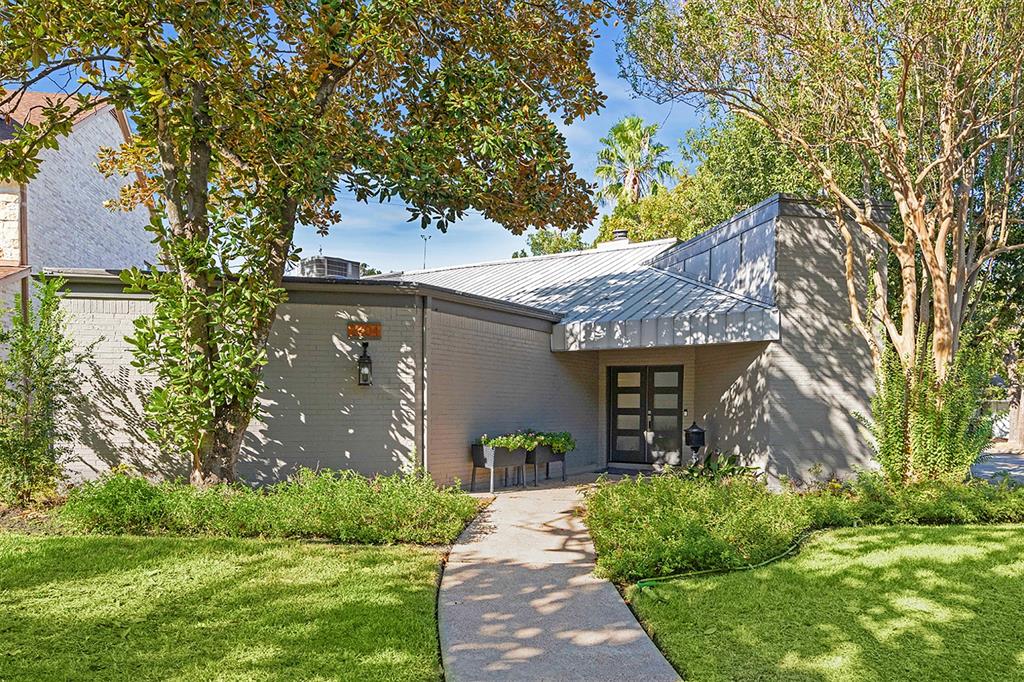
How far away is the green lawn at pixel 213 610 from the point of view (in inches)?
155

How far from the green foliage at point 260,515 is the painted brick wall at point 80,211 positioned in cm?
715

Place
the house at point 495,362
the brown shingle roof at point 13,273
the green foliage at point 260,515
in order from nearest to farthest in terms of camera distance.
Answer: the green foliage at point 260,515
the house at point 495,362
the brown shingle roof at point 13,273

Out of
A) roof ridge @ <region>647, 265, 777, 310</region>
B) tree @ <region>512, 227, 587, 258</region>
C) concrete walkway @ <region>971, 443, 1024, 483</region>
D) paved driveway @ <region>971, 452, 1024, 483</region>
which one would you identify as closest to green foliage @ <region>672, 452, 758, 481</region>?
roof ridge @ <region>647, 265, 777, 310</region>

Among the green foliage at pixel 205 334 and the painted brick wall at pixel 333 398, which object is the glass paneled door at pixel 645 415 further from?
the green foliage at pixel 205 334

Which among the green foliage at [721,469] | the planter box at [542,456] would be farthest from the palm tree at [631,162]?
the green foliage at [721,469]

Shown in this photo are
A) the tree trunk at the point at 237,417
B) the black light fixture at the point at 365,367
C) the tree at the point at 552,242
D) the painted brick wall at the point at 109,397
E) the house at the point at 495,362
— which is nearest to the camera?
the tree trunk at the point at 237,417

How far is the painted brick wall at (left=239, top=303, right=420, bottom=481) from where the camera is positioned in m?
9.15

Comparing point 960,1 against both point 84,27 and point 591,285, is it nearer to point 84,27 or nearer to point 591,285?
point 591,285

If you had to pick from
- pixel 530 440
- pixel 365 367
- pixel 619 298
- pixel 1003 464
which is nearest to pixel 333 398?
pixel 365 367

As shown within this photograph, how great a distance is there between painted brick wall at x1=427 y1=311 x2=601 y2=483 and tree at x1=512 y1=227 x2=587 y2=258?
26.0m

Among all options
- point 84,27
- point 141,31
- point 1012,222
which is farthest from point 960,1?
point 84,27

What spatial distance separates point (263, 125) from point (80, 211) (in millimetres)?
9404

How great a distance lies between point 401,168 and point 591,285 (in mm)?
7154

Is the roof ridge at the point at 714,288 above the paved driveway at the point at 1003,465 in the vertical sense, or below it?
above
